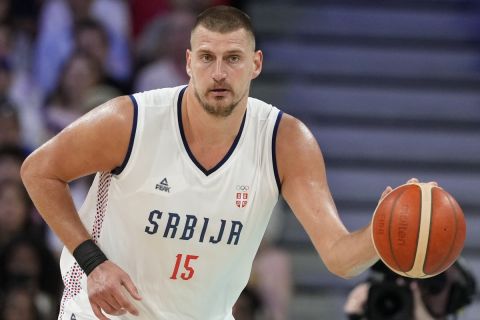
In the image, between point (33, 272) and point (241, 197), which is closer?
point (241, 197)

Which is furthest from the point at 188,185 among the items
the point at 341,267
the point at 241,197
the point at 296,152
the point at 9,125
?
the point at 9,125

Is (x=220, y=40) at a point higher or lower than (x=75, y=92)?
higher

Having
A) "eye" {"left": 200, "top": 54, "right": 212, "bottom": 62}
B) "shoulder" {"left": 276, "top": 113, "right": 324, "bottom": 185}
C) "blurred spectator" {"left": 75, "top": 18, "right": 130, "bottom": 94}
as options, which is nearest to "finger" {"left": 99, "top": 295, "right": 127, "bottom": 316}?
"shoulder" {"left": 276, "top": 113, "right": 324, "bottom": 185}

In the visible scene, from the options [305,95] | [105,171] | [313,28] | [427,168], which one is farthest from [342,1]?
[105,171]

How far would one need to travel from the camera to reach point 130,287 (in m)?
4.42

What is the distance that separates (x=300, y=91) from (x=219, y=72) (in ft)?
17.4

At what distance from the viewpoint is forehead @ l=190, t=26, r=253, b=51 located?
184 inches

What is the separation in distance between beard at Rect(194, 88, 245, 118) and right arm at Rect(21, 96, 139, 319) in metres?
0.33

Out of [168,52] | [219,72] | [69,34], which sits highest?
[69,34]

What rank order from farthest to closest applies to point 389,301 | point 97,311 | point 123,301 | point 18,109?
point 18,109, point 389,301, point 97,311, point 123,301

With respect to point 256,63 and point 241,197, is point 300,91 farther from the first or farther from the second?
point 241,197

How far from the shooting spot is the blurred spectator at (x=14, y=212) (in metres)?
7.68

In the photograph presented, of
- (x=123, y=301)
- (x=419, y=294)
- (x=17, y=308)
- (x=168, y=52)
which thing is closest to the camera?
(x=123, y=301)

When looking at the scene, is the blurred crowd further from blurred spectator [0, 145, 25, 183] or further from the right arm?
the right arm
